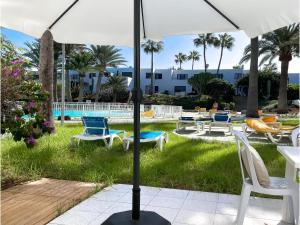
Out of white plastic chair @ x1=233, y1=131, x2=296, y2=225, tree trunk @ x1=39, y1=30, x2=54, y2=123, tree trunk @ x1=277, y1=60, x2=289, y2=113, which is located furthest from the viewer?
tree trunk @ x1=277, y1=60, x2=289, y2=113

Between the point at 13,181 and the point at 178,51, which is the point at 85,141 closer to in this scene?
the point at 13,181

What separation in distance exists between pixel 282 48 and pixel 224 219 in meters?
29.1

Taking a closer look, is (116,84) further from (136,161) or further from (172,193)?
(136,161)

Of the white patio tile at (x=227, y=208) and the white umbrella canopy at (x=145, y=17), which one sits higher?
the white umbrella canopy at (x=145, y=17)

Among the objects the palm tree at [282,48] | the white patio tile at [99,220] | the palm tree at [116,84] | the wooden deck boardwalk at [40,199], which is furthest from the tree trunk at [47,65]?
the palm tree at [116,84]

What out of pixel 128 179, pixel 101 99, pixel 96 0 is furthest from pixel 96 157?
pixel 101 99

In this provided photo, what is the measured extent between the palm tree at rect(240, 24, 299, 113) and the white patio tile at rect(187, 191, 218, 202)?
26.9m

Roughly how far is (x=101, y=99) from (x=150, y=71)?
11.9 meters

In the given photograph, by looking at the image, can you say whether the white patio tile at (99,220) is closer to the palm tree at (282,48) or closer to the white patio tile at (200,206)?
the white patio tile at (200,206)

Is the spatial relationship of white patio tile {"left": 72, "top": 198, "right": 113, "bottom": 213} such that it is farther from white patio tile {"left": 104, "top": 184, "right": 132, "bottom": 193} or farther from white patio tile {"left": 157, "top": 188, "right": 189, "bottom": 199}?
white patio tile {"left": 157, "top": 188, "right": 189, "bottom": 199}

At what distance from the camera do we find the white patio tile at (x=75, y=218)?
11.8 feet

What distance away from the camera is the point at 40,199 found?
14.3ft

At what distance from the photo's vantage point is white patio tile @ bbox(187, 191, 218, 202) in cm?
445

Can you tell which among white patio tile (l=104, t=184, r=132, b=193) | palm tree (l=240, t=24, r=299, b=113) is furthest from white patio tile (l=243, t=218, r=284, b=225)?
palm tree (l=240, t=24, r=299, b=113)
